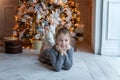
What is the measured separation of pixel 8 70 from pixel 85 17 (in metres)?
2.97

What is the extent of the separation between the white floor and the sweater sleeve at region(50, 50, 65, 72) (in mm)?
75

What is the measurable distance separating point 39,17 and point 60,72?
5.55 feet

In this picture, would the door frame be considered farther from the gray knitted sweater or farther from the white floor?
the gray knitted sweater

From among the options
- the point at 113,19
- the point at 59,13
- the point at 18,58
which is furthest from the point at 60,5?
the point at 18,58

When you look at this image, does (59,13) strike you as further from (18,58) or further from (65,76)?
(65,76)

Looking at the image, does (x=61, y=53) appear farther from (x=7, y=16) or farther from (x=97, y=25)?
(x=7, y=16)

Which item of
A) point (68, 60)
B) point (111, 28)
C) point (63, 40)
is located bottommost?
point (68, 60)

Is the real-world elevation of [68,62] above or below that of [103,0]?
below

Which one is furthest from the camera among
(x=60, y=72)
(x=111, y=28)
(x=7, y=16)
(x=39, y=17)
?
(x=7, y=16)

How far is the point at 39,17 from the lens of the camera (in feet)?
15.4

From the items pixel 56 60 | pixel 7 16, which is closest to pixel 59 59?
pixel 56 60

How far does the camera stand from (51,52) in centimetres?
340

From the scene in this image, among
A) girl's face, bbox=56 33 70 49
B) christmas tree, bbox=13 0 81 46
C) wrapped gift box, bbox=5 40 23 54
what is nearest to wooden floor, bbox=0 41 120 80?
wrapped gift box, bbox=5 40 23 54

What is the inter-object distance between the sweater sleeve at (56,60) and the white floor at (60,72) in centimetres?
8
